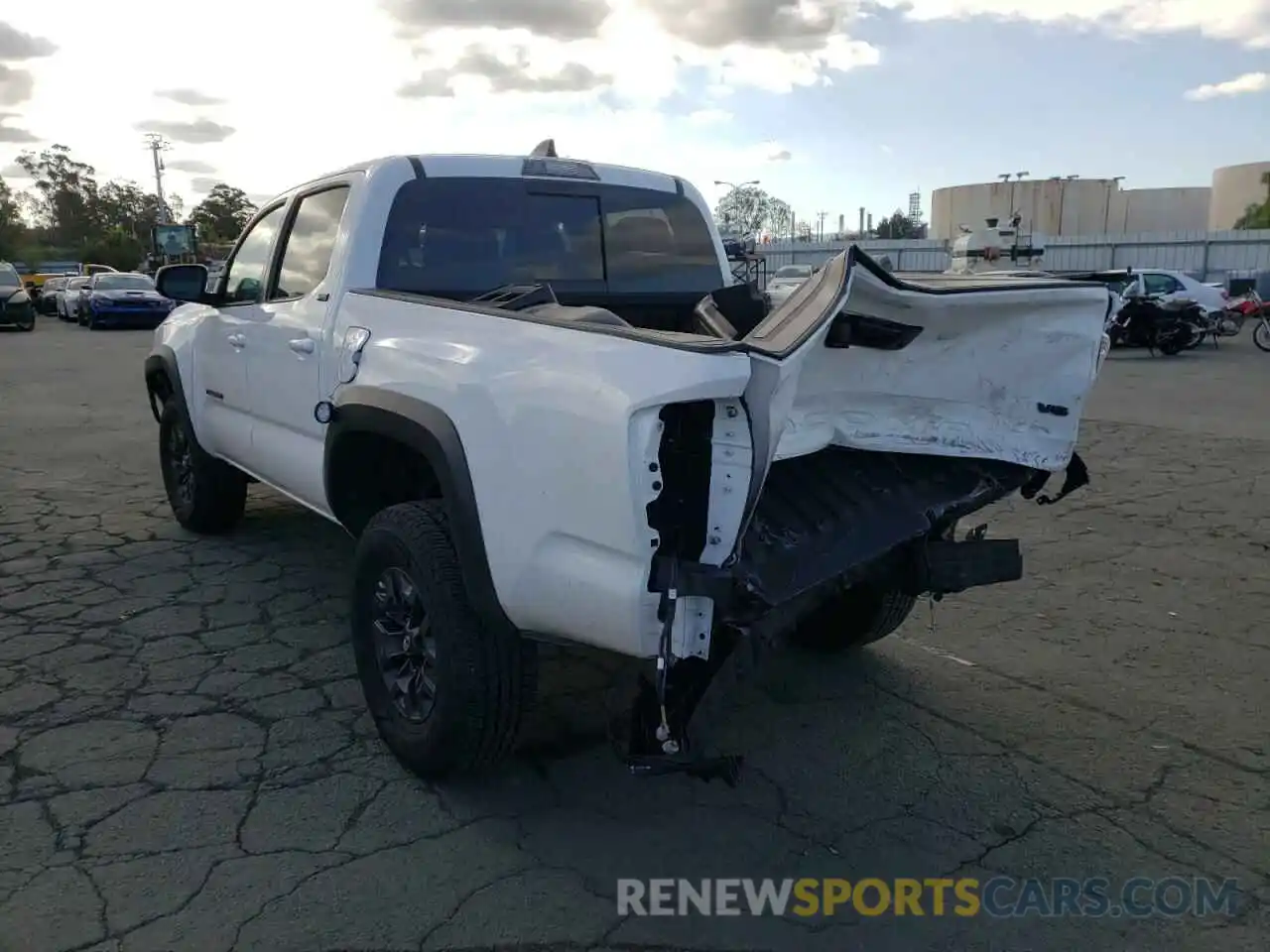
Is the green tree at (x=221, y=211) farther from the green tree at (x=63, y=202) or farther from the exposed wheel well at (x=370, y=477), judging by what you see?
the exposed wheel well at (x=370, y=477)

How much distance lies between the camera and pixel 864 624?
4.38m

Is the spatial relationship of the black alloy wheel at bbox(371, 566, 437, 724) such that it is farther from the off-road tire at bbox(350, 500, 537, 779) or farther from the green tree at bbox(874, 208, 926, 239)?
the green tree at bbox(874, 208, 926, 239)

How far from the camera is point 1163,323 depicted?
63.1 ft

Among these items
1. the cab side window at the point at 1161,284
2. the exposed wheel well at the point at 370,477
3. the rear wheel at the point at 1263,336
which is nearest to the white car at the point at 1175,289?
the cab side window at the point at 1161,284

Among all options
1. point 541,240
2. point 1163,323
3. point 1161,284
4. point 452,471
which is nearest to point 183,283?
point 541,240

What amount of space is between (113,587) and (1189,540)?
6.24m

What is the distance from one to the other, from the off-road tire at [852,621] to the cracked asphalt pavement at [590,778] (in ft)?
0.41

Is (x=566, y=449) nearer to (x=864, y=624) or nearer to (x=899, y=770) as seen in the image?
(x=899, y=770)

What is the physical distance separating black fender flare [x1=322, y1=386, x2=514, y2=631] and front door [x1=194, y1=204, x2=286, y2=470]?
188 centimetres

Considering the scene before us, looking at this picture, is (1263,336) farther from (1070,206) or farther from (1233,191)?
(1233,191)

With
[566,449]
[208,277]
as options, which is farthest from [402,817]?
[208,277]

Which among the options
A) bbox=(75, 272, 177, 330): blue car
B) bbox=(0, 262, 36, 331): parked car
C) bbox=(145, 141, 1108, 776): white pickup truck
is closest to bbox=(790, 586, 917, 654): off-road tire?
bbox=(145, 141, 1108, 776): white pickup truck

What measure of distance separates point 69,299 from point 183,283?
31.3 m

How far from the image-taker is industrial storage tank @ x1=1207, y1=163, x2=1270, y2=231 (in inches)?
3403
